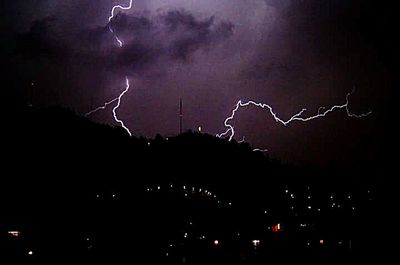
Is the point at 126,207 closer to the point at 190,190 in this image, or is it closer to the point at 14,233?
the point at 14,233

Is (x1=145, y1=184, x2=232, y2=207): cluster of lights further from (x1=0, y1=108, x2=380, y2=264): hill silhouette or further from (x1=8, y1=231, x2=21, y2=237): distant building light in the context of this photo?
(x1=8, y1=231, x2=21, y2=237): distant building light

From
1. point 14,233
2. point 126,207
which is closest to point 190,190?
point 126,207

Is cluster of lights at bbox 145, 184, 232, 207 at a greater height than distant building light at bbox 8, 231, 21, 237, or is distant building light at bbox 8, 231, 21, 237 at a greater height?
→ cluster of lights at bbox 145, 184, 232, 207

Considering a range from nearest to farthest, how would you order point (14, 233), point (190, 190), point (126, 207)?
point (14, 233), point (126, 207), point (190, 190)

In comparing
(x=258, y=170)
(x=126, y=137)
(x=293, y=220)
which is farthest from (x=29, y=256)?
(x=258, y=170)

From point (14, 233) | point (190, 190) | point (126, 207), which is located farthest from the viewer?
point (190, 190)

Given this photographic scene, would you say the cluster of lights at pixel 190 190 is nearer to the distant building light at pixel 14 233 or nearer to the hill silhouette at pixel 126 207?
the hill silhouette at pixel 126 207

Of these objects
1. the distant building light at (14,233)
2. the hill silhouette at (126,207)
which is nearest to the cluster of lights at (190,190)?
the hill silhouette at (126,207)

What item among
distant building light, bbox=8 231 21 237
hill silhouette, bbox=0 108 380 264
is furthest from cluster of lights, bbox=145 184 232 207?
distant building light, bbox=8 231 21 237

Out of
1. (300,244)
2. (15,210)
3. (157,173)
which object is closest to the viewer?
(15,210)

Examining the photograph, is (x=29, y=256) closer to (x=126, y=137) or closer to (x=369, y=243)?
(x=369, y=243)

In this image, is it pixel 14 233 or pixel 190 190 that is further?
pixel 190 190
